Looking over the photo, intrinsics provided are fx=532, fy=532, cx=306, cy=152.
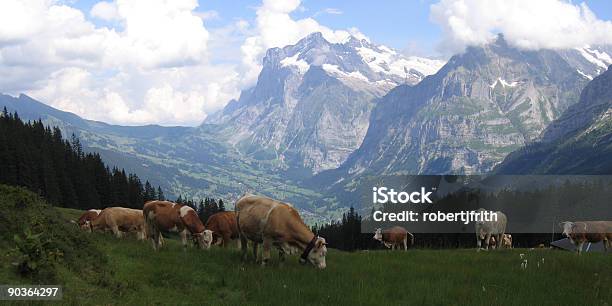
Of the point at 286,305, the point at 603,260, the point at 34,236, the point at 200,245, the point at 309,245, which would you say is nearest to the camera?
the point at 34,236

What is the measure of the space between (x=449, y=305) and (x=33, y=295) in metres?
11.2

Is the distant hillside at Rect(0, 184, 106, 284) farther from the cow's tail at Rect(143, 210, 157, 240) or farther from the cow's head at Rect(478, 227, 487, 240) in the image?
the cow's head at Rect(478, 227, 487, 240)

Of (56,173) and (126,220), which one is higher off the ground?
(56,173)

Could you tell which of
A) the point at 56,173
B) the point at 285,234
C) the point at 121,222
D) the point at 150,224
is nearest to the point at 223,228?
the point at 121,222

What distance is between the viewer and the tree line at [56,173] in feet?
339

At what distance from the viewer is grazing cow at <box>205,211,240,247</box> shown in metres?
37.5

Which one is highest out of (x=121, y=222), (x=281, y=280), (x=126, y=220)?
(x=281, y=280)

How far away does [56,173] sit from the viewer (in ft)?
388

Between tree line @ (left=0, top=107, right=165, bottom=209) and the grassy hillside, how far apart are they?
288 ft

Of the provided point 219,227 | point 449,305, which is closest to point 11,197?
point 449,305

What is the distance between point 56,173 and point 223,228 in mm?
94728

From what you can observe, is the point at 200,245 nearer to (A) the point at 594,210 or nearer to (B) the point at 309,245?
(B) the point at 309,245

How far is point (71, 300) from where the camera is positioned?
503 inches

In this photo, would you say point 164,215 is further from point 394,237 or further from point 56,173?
point 56,173
